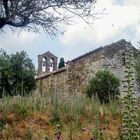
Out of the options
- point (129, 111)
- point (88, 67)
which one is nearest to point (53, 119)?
point (129, 111)

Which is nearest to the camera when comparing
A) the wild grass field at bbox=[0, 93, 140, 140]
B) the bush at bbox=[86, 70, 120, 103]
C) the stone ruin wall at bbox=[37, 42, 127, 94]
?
the wild grass field at bbox=[0, 93, 140, 140]

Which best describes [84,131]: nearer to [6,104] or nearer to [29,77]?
[6,104]

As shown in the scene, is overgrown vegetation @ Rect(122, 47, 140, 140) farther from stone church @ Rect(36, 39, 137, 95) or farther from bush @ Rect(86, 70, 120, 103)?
stone church @ Rect(36, 39, 137, 95)

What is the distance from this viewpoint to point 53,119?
10.5m

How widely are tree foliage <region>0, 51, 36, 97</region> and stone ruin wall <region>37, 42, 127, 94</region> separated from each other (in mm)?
4653

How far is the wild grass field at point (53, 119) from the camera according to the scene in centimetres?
916

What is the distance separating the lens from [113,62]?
28.0m

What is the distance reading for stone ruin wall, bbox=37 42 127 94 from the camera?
90.9 ft

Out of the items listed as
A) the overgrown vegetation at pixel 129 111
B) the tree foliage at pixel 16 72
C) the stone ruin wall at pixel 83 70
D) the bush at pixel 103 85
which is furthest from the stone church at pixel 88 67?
the overgrown vegetation at pixel 129 111

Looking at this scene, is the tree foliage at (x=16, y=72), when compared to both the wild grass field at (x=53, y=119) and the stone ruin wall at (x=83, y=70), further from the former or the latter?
the wild grass field at (x=53, y=119)

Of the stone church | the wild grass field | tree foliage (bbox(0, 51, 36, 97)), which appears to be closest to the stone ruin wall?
the stone church

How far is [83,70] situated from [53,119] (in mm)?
18076

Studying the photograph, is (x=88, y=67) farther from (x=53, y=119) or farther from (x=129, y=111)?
(x=129, y=111)

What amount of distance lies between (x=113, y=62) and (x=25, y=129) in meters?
18.7
